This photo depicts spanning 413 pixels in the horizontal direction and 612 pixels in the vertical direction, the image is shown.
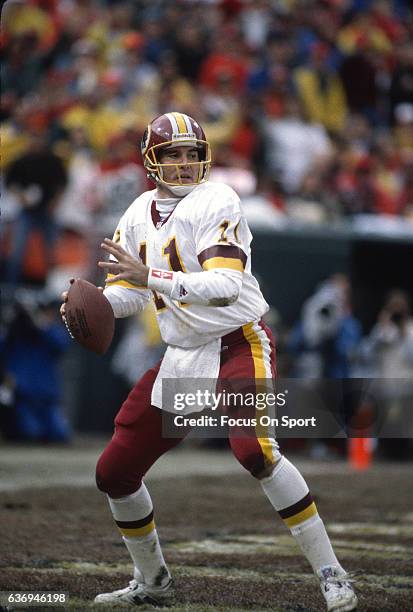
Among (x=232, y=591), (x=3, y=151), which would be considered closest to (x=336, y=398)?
(x=3, y=151)

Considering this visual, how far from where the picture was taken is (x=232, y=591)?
4945 mm

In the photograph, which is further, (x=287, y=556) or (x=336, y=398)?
(x=336, y=398)

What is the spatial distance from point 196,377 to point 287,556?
1531mm

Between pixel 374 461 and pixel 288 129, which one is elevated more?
pixel 288 129

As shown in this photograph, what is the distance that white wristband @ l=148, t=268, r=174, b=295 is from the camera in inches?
183

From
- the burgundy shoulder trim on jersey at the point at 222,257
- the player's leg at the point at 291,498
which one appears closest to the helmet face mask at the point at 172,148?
the burgundy shoulder trim on jersey at the point at 222,257

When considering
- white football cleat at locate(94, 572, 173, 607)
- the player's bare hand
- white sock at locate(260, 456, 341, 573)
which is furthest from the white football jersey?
white football cleat at locate(94, 572, 173, 607)

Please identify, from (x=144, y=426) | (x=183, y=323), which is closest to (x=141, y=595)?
(x=144, y=426)

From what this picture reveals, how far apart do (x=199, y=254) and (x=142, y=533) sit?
3.85ft

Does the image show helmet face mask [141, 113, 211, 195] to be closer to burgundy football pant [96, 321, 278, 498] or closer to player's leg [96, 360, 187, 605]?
burgundy football pant [96, 321, 278, 498]

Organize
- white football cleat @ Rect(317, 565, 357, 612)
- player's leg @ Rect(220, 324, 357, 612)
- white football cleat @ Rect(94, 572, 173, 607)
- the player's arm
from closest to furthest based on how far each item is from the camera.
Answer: white football cleat @ Rect(317, 565, 357, 612) < player's leg @ Rect(220, 324, 357, 612) < white football cleat @ Rect(94, 572, 173, 607) < the player's arm

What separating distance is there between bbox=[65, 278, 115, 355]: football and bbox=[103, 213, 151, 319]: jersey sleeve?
194 mm

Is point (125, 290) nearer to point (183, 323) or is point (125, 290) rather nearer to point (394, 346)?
point (183, 323)

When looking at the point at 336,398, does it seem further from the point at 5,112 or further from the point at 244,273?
the point at 244,273
